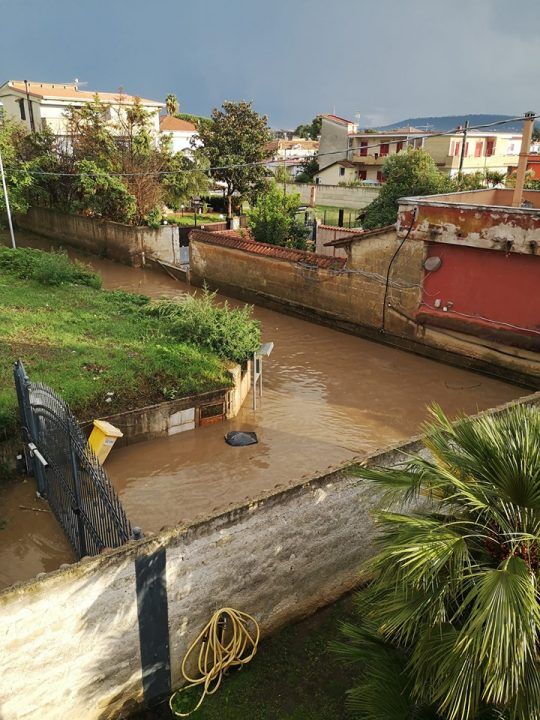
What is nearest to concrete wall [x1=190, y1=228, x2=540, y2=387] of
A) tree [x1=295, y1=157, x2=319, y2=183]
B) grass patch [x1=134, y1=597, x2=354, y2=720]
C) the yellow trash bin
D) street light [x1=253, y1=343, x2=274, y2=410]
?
street light [x1=253, y1=343, x2=274, y2=410]

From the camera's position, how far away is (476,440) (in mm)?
4363

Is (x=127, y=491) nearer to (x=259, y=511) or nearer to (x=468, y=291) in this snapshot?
(x=259, y=511)

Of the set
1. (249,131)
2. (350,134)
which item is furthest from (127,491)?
(350,134)

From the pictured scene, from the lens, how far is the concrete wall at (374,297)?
15.0m

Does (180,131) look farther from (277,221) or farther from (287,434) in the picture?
(287,434)

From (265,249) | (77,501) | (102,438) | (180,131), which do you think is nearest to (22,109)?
(180,131)

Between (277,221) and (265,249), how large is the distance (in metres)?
2.13

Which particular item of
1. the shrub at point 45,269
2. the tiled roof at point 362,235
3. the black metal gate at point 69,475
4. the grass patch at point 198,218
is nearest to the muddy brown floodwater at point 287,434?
the black metal gate at point 69,475

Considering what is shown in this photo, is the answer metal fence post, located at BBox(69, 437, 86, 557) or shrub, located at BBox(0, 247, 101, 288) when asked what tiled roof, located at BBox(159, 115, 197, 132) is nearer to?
shrub, located at BBox(0, 247, 101, 288)

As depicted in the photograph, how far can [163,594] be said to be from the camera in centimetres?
505

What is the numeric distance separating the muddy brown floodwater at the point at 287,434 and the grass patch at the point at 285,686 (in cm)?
172

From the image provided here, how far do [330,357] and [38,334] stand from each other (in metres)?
7.85

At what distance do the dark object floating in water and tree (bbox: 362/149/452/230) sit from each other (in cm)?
1523

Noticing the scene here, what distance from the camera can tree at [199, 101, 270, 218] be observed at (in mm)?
31281
